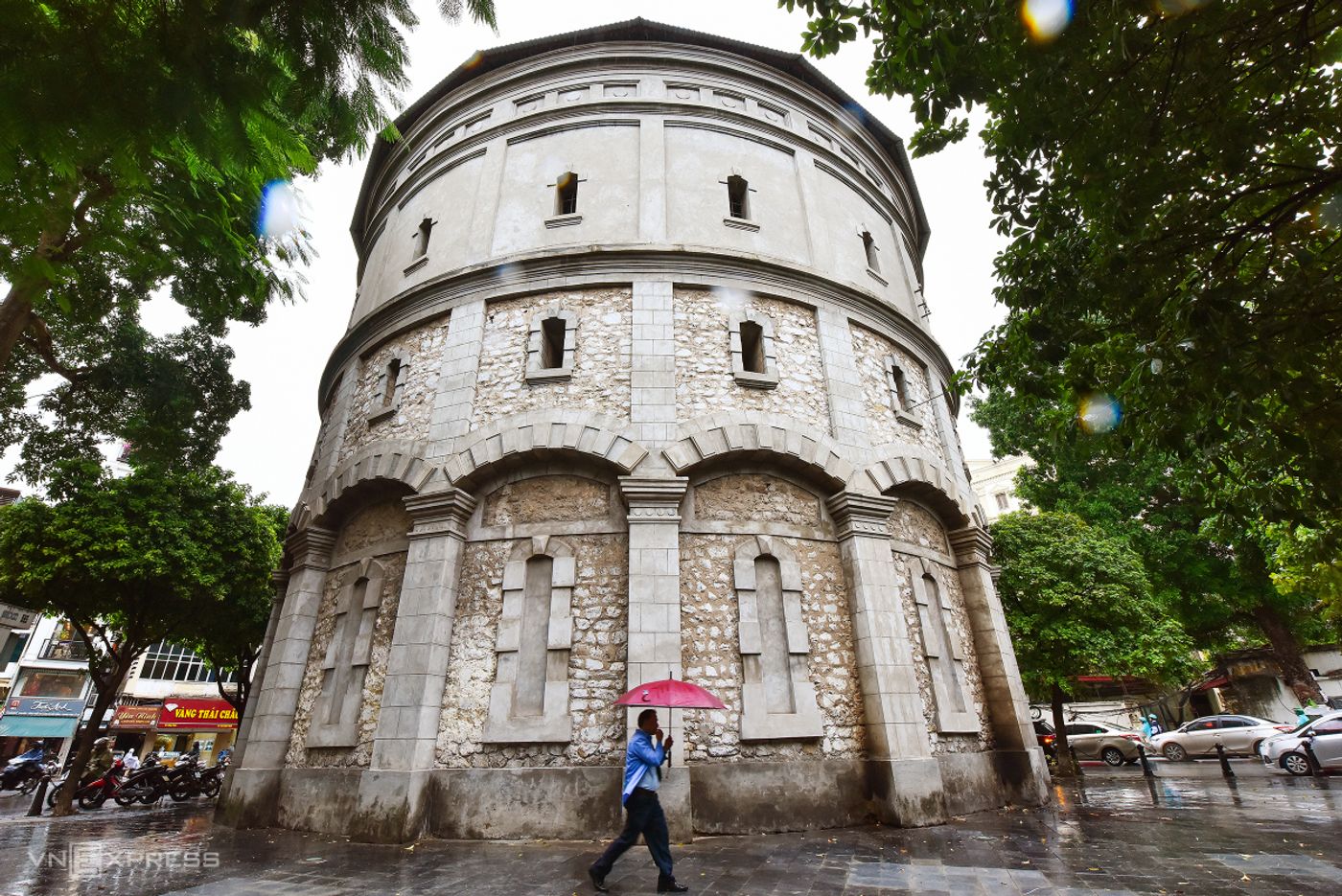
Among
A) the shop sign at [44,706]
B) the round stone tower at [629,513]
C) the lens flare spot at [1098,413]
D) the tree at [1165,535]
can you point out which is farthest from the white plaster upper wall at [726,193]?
the shop sign at [44,706]

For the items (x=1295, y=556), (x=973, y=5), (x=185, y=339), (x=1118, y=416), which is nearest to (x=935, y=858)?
(x=1118, y=416)

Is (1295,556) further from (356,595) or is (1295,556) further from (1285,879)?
(356,595)

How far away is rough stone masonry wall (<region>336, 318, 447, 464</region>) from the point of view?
37.1ft

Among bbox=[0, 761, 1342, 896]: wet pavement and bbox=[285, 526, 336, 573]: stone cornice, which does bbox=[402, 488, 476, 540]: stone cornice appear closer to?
bbox=[285, 526, 336, 573]: stone cornice

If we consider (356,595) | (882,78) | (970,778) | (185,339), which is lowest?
(970,778)

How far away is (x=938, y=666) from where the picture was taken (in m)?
10.5

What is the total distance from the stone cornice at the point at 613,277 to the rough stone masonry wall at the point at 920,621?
423 centimetres

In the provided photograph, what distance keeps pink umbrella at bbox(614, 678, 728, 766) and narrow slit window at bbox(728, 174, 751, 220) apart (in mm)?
9738

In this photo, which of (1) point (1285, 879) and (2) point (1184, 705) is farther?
(2) point (1184, 705)

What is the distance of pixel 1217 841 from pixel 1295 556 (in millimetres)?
8143

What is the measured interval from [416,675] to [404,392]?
532 cm

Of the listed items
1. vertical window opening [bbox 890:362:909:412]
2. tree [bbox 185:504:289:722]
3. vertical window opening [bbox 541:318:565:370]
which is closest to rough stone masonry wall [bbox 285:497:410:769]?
vertical window opening [bbox 541:318:565:370]

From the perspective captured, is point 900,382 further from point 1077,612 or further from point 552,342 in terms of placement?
point 1077,612

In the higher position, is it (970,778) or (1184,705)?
(1184,705)
